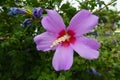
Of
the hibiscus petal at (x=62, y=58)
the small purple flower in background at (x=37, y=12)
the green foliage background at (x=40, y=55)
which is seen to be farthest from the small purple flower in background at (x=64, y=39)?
the green foliage background at (x=40, y=55)

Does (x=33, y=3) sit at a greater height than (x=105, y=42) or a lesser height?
greater

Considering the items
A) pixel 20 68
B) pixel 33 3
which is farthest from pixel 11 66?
pixel 33 3

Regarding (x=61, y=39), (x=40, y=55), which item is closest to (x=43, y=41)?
(x=61, y=39)

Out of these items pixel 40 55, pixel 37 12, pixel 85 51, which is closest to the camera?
pixel 85 51

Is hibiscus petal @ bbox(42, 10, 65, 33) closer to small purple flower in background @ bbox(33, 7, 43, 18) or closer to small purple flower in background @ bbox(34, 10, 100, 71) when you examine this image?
small purple flower in background @ bbox(34, 10, 100, 71)

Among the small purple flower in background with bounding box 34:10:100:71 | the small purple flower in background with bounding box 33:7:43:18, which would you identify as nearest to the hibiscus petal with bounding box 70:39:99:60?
the small purple flower in background with bounding box 34:10:100:71

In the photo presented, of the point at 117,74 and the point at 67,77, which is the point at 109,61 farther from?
the point at 67,77

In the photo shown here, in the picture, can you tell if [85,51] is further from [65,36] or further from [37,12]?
[37,12]
